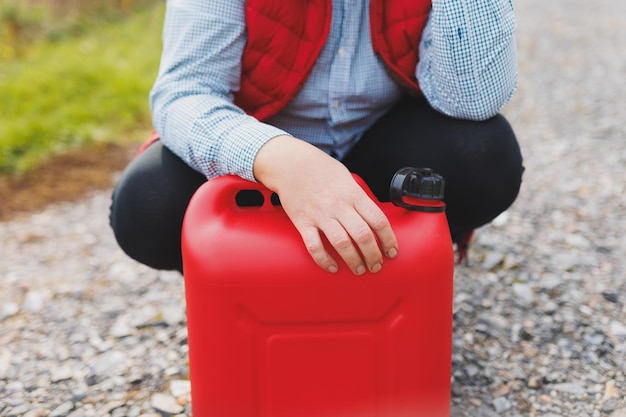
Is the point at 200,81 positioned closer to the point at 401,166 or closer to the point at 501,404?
the point at 401,166

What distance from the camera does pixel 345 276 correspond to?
0.95 meters

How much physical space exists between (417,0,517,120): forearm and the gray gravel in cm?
54

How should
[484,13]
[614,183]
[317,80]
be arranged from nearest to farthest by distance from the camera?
1. [484,13]
2. [317,80]
3. [614,183]

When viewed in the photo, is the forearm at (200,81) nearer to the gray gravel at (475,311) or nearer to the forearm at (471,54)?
the forearm at (471,54)

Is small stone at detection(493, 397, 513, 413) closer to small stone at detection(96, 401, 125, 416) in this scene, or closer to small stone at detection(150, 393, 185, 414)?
small stone at detection(150, 393, 185, 414)

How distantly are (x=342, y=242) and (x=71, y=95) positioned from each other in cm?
305

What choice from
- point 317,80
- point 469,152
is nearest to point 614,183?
point 469,152

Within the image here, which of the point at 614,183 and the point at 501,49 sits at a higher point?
the point at 501,49

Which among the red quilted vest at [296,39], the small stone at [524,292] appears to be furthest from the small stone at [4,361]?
the small stone at [524,292]

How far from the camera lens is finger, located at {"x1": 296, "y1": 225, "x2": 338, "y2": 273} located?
912mm

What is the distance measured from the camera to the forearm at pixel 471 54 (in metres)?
1.07

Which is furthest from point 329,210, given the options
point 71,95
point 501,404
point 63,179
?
point 71,95

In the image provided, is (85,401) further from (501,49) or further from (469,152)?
(501,49)

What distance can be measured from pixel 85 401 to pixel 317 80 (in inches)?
29.8
